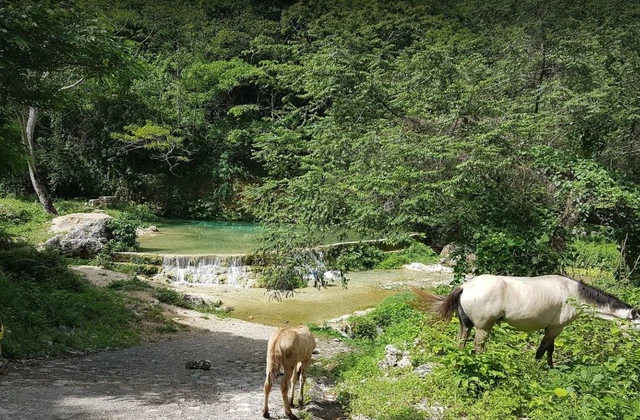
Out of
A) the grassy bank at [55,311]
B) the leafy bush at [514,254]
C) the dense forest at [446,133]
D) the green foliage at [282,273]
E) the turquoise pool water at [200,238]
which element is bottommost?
the turquoise pool water at [200,238]

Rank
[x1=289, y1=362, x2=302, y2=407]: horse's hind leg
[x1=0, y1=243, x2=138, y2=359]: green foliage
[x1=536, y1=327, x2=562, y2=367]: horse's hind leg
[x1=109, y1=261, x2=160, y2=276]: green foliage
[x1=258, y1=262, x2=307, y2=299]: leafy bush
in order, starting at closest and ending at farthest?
[x1=289, y1=362, x2=302, y2=407]: horse's hind leg, [x1=536, y1=327, x2=562, y2=367]: horse's hind leg, [x1=0, y1=243, x2=138, y2=359]: green foliage, [x1=258, y1=262, x2=307, y2=299]: leafy bush, [x1=109, y1=261, x2=160, y2=276]: green foliage

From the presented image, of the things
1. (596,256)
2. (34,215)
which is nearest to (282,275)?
(596,256)

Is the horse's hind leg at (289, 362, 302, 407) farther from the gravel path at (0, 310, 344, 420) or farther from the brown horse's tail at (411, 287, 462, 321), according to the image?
the brown horse's tail at (411, 287, 462, 321)

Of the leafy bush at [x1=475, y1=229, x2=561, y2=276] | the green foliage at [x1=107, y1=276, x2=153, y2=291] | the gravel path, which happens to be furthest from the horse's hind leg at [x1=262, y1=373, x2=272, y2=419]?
the green foliage at [x1=107, y1=276, x2=153, y2=291]

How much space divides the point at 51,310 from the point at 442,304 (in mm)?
7659

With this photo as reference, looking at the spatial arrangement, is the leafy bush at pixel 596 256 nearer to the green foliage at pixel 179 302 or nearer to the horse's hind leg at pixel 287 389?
the horse's hind leg at pixel 287 389

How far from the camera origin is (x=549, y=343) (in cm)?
682

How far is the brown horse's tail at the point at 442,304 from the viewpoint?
6.76 meters

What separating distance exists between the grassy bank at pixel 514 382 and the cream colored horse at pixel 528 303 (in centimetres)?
21

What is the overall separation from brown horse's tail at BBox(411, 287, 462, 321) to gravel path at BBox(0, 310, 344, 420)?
5.98ft

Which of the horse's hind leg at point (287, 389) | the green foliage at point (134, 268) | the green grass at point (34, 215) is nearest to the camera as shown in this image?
the horse's hind leg at point (287, 389)

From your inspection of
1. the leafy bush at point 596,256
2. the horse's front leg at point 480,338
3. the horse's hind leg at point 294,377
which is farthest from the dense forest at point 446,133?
the horse's hind leg at point 294,377

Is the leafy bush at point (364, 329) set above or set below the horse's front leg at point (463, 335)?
below

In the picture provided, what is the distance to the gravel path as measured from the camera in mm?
5645
